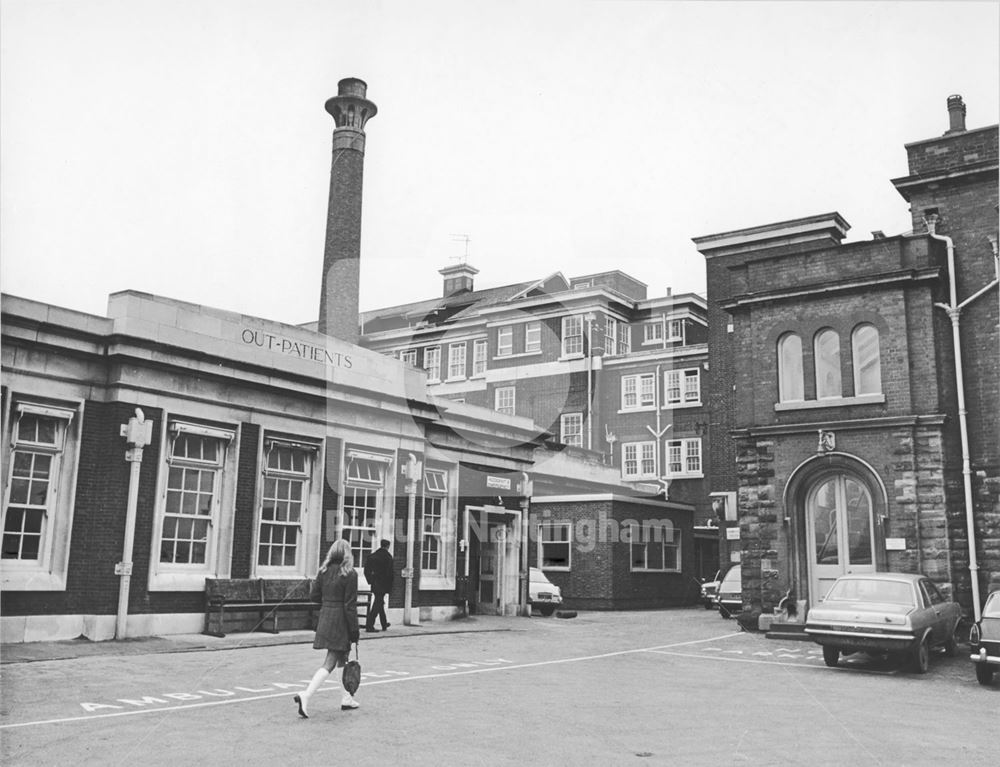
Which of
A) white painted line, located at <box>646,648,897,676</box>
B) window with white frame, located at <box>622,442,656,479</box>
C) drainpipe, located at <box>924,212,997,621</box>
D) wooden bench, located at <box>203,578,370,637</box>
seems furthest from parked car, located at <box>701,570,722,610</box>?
wooden bench, located at <box>203,578,370,637</box>

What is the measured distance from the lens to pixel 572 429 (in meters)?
45.9

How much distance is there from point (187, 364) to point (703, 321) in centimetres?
3350

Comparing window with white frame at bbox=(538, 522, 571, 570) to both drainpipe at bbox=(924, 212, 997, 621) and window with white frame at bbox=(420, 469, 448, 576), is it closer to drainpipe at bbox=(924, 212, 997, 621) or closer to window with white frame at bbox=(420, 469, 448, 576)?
window with white frame at bbox=(420, 469, 448, 576)

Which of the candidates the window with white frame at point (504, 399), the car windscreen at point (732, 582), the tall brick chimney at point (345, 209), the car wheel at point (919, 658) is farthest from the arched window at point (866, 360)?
the window with white frame at point (504, 399)

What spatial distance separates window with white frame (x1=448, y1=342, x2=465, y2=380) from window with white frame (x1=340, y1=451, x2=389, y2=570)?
27297mm

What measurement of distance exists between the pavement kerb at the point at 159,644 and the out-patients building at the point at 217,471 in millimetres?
380

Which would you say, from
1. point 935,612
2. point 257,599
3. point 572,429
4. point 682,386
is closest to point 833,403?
point 935,612

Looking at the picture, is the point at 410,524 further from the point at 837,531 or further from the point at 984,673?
the point at 984,673

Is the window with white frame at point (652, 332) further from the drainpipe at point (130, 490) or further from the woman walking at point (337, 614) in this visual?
the woman walking at point (337, 614)

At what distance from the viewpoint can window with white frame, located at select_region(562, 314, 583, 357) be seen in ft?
150

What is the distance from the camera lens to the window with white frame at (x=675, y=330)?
46156mm

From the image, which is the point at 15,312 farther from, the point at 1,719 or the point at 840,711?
the point at 840,711

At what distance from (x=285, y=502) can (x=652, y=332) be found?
30.6 metres

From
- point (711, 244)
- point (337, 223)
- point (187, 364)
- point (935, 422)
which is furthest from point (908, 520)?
point (711, 244)
